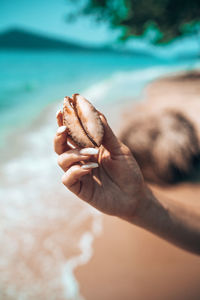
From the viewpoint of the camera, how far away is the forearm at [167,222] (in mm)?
1428

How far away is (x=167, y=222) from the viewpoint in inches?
57.3

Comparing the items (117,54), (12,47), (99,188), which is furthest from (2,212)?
(117,54)

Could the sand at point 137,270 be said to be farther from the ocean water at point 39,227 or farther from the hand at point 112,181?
the hand at point 112,181

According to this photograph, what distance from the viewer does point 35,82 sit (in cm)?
1473

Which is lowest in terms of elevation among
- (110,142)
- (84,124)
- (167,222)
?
(167,222)

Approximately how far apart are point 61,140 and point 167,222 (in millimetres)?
887

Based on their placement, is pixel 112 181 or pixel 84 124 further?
pixel 112 181

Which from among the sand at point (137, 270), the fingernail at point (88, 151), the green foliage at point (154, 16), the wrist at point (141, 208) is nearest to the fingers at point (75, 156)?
the fingernail at point (88, 151)

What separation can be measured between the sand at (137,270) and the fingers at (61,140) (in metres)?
1.16

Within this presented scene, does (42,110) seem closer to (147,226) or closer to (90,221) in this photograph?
(90,221)

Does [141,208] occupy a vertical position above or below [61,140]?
below

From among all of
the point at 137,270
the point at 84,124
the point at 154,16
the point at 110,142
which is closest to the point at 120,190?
the point at 110,142

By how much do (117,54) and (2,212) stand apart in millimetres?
45852

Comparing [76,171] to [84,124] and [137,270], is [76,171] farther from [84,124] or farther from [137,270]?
[137,270]
